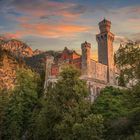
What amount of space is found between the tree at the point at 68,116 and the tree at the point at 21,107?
6063 millimetres

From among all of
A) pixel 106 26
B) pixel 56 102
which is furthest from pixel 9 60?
pixel 56 102

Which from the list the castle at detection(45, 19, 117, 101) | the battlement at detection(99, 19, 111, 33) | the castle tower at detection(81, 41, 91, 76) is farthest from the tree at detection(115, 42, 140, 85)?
the battlement at detection(99, 19, 111, 33)

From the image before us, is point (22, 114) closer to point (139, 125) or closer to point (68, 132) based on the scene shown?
point (68, 132)

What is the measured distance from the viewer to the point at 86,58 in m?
71.9

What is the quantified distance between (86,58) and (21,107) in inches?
755

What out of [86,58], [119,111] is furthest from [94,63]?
[119,111]

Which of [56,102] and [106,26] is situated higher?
[106,26]

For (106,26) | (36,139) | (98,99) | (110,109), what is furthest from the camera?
(106,26)

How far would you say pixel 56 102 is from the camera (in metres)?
47.6

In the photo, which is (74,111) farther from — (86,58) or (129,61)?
(86,58)

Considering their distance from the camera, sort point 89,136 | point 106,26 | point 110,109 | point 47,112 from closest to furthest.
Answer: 1. point 89,136
2. point 47,112
3. point 110,109
4. point 106,26

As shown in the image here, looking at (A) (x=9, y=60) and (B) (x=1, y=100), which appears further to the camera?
(A) (x=9, y=60)

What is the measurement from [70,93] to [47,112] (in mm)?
3760

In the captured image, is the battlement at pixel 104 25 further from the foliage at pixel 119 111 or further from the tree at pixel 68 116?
the tree at pixel 68 116
